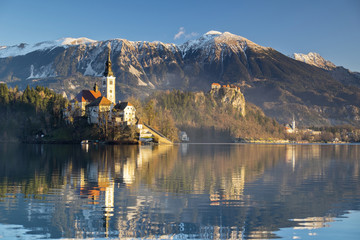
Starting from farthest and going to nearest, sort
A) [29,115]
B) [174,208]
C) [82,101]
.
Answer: [29,115], [82,101], [174,208]

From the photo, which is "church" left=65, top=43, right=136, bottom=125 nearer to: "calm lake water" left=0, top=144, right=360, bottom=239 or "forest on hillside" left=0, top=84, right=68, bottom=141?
"forest on hillside" left=0, top=84, right=68, bottom=141

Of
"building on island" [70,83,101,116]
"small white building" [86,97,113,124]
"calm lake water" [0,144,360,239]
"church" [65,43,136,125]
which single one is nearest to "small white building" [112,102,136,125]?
"church" [65,43,136,125]

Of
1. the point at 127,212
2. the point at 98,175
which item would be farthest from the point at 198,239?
the point at 98,175

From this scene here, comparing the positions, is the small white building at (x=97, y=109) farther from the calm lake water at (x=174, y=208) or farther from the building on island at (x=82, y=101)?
the calm lake water at (x=174, y=208)

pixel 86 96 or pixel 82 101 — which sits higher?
pixel 86 96

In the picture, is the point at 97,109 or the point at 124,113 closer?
the point at 97,109

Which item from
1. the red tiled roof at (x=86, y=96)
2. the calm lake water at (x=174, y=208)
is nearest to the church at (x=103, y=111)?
the red tiled roof at (x=86, y=96)

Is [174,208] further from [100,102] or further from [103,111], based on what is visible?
[100,102]

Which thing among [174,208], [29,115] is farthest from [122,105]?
[174,208]

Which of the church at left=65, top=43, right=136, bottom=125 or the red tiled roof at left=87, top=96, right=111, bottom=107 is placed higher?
the red tiled roof at left=87, top=96, right=111, bottom=107

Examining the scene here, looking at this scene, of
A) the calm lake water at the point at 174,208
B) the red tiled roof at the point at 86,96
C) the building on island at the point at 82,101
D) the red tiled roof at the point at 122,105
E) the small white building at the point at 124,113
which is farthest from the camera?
the red tiled roof at the point at 86,96

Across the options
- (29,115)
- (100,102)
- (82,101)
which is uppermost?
(82,101)

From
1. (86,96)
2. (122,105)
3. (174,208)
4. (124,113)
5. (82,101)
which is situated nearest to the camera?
(174,208)

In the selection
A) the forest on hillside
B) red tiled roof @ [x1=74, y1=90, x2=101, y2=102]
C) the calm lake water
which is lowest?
the calm lake water
